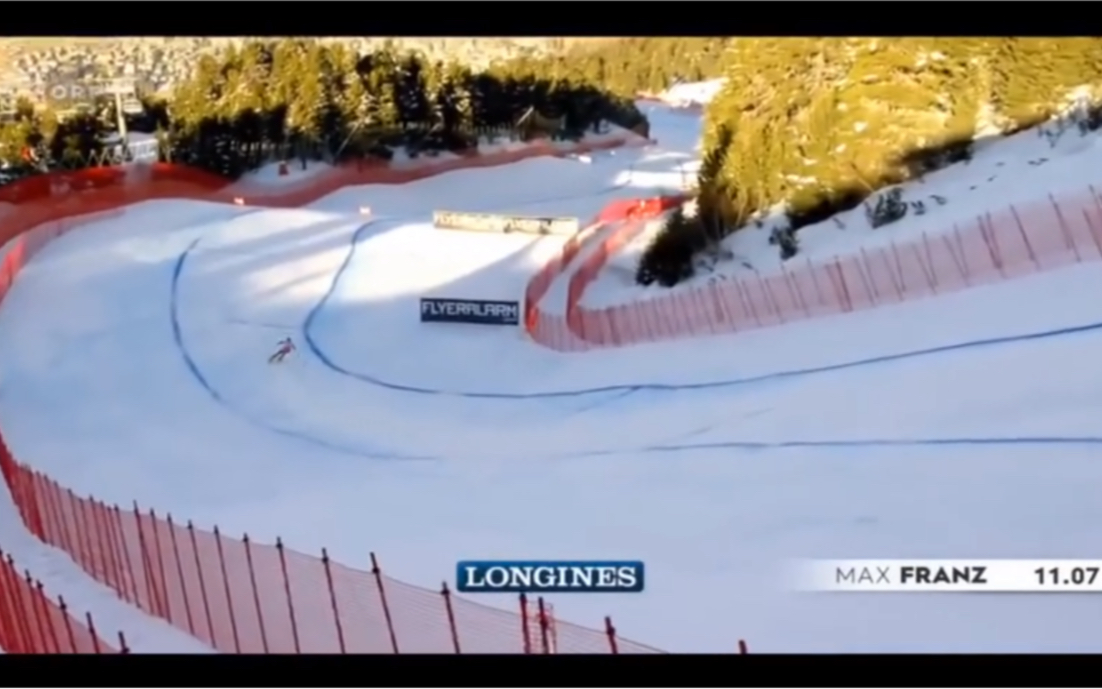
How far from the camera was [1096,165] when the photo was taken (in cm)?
163

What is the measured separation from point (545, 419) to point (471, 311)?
0.17 m

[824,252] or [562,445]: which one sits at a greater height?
[824,252]

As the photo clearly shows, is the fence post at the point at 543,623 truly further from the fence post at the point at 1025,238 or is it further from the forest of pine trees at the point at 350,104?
the fence post at the point at 1025,238

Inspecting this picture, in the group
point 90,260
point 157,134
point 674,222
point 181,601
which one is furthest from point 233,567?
point 674,222

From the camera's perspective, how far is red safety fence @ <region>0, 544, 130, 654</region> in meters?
1.71

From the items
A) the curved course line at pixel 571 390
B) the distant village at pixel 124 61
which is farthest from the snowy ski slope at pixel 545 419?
the distant village at pixel 124 61

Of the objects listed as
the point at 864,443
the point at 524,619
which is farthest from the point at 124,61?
the point at 864,443

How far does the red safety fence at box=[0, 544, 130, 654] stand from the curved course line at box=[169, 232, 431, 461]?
1.08ft

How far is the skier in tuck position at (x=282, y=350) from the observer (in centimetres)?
170

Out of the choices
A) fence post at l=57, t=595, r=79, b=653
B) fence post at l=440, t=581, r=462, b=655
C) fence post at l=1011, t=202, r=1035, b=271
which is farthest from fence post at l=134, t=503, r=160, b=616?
fence post at l=1011, t=202, r=1035, b=271

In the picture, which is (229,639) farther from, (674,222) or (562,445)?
(674,222)

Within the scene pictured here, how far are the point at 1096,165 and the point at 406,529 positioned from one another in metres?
0.98

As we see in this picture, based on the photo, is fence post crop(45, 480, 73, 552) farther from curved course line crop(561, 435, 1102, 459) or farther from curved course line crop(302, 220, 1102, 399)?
curved course line crop(561, 435, 1102, 459)

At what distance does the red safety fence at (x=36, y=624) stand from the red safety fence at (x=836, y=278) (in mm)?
700
